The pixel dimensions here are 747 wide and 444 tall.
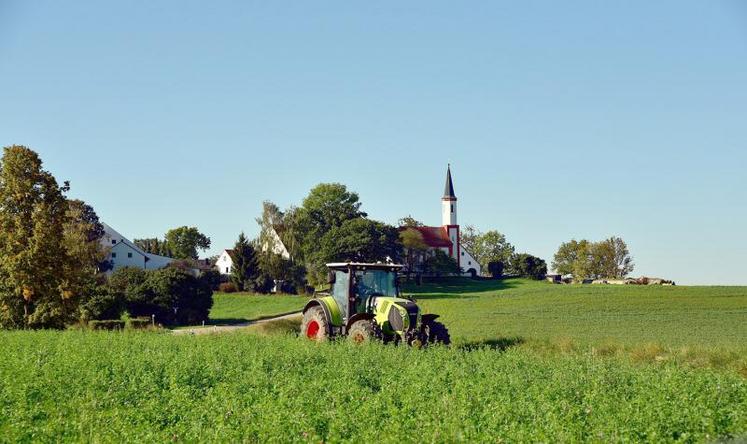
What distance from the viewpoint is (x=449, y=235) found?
318ft

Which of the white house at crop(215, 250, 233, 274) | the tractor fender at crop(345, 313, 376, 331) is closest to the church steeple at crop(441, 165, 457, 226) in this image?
the white house at crop(215, 250, 233, 274)

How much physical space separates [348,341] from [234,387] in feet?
20.7

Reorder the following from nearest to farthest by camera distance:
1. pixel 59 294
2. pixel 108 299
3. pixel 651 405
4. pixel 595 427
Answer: pixel 595 427 → pixel 651 405 → pixel 59 294 → pixel 108 299

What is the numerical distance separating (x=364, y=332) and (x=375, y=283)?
226 cm

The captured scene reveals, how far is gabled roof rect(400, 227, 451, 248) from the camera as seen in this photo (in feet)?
305

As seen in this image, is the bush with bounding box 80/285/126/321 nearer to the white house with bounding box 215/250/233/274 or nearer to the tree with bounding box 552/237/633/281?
the white house with bounding box 215/250/233/274

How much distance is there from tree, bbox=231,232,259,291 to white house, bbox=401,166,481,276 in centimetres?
2354

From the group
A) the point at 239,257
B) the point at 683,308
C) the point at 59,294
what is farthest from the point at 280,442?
the point at 239,257

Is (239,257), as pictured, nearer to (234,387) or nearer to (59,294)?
(59,294)

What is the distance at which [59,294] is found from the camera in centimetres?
3275

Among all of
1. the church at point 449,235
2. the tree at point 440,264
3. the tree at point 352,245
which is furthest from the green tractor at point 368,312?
the church at point 449,235

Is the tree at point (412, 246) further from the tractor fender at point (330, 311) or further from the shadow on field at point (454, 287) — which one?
the tractor fender at point (330, 311)

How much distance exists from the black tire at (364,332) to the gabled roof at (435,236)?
2787 inches

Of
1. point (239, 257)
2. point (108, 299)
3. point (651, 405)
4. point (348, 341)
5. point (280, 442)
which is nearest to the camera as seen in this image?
point (280, 442)
